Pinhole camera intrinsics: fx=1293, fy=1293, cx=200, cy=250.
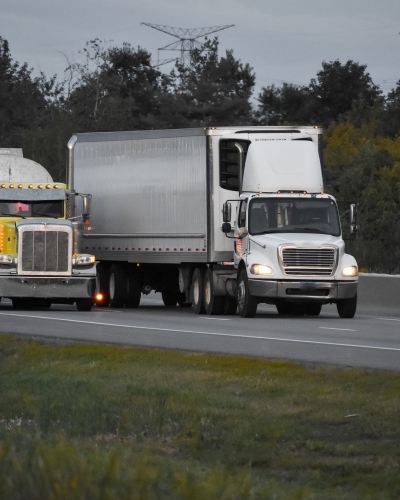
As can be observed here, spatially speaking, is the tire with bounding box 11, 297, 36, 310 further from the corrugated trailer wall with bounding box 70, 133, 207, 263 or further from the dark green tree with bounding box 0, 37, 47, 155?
the dark green tree with bounding box 0, 37, 47, 155

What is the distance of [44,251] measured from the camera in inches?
1091

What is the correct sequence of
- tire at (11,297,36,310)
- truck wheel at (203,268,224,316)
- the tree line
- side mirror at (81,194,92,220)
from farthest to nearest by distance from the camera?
the tree line, tire at (11,297,36,310), side mirror at (81,194,92,220), truck wheel at (203,268,224,316)

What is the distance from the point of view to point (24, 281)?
27266 mm

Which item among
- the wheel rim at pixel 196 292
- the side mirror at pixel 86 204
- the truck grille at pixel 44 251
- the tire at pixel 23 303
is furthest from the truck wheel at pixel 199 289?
the tire at pixel 23 303

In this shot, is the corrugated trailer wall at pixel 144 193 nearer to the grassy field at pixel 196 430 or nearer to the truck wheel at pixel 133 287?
the truck wheel at pixel 133 287

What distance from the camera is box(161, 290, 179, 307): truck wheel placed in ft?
106

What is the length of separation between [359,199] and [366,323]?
59861mm

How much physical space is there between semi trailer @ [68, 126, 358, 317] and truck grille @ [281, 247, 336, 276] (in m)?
0.02

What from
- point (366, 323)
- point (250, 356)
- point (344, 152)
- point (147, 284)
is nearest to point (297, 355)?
point (250, 356)

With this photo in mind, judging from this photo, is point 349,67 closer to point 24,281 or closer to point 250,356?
point 24,281

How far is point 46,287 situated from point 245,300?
4675 millimetres

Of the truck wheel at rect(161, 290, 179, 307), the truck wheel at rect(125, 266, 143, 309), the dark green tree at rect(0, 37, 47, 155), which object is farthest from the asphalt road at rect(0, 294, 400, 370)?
the dark green tree at rect(0, 37, 47, 155)

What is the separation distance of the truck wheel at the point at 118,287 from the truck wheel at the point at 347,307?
21.5 feet

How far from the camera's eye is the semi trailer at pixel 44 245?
27281mm
